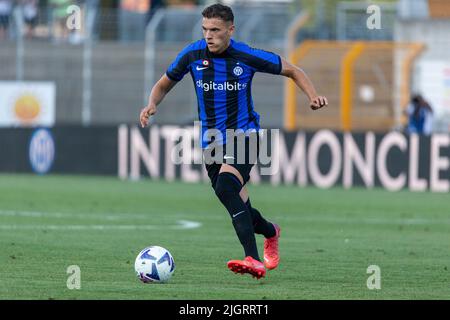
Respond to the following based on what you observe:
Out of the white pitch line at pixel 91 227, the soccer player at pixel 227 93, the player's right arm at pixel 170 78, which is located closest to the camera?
the soccer player at pixel 227 93

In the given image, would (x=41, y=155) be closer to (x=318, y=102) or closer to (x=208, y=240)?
(x=208, y=240)

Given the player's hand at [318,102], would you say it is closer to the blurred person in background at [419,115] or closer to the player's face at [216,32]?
the player's face at [216,32]

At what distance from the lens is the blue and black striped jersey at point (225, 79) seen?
11047 millimetres

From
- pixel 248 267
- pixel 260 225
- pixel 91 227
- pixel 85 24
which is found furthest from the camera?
pixel 85 24

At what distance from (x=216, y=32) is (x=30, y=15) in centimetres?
2376

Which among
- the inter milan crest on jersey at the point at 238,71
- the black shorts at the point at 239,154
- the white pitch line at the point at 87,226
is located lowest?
the white pitch line at the point at 87,226

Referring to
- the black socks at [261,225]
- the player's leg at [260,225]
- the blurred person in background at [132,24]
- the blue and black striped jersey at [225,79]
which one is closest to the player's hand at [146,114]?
the blue and black striped jersey at [225,79]

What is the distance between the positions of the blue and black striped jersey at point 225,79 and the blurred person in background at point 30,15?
22995 millimetres

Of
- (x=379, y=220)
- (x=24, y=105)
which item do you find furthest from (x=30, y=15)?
(x=379, y=220)

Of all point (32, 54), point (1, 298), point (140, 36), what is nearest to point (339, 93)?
point (140, 36)

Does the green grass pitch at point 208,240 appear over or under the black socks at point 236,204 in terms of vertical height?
under

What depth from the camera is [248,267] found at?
10266 mm

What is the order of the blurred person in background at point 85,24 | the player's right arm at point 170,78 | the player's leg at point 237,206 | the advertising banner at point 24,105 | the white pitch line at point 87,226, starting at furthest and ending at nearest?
1. the advertising banner at point 24,105
2. the blurred person in background at point 85,24
3. the white pitch line at point 87,226
4. the player's right arm at point 170,78
5. the player's leg at point 237,206
